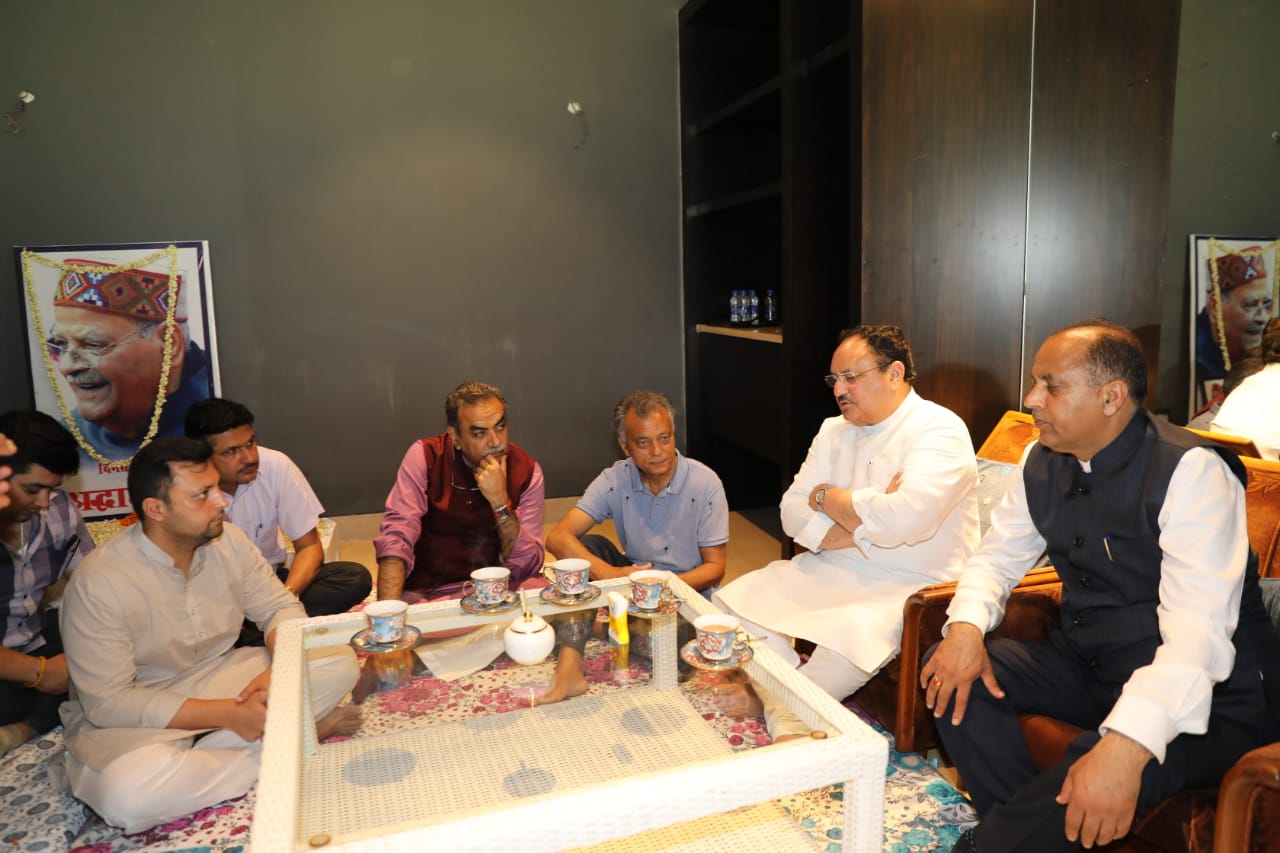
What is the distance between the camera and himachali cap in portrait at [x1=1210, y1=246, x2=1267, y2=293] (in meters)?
2.75

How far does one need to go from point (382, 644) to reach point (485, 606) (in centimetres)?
28

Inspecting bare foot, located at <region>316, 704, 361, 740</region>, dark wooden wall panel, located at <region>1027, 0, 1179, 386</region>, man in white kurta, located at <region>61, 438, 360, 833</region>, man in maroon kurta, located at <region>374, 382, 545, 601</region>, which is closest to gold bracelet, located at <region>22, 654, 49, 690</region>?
man in white kurta, located at <region>61, 438, 360, 833</region>

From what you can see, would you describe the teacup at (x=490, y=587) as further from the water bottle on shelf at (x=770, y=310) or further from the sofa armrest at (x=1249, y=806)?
the water bottle on shelf at (x=770, y=310)

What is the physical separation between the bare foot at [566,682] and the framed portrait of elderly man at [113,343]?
10.1ft

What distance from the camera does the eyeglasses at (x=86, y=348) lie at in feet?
13.6

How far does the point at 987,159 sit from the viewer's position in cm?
330

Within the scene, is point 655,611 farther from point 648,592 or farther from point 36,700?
point 36,700

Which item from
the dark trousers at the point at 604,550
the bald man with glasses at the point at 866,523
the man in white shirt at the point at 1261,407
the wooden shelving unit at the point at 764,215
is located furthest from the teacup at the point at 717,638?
the wooden shelving unit at the point at 764,215

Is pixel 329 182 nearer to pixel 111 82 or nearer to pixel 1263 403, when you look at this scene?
pixel 111 82

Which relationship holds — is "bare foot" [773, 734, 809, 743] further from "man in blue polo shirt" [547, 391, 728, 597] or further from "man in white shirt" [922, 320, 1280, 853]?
"man in blue polo shirt" [547, 391, 728, 597]

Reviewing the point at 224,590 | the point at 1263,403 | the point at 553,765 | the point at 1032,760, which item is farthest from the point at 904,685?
the point at 224,590

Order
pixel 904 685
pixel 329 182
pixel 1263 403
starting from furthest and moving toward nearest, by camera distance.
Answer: pixel 329 182 < pixel 1263 403 < pixel 904 685

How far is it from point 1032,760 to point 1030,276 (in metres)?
Result: 2.11

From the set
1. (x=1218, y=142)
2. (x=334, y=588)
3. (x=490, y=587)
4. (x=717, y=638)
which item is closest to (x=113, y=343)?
(x=334, y=588)
